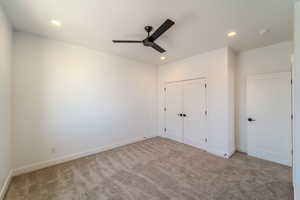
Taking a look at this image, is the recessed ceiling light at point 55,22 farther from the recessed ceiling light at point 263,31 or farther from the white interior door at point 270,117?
the white interior door at point 270,117

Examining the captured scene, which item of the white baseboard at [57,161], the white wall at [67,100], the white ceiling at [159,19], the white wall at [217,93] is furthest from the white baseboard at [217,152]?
the white ceiling at [159,19]

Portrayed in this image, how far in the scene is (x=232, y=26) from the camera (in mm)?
2490

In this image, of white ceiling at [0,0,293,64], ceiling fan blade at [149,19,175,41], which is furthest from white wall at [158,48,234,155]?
ceiling fan blade at [149,19,175,41]

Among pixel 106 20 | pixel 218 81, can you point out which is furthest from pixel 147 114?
pixel 106 20

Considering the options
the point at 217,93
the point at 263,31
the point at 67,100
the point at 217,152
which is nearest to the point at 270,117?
the point at 217,93

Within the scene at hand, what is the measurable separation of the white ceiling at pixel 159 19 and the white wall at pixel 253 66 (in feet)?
0.84

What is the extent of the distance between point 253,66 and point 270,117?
1.39 meters

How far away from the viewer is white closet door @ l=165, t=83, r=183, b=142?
179 inches

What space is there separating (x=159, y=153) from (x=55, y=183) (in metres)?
2.34

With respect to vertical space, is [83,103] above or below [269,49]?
below

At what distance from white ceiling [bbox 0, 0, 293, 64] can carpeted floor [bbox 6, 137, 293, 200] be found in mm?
2890

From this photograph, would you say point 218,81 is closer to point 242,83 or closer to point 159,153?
point 242,83

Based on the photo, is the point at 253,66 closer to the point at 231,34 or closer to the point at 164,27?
the point at 231,34

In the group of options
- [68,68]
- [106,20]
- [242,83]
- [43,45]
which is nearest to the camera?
[106,20]
